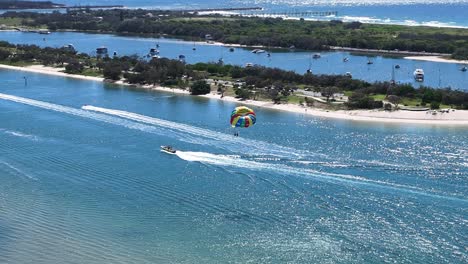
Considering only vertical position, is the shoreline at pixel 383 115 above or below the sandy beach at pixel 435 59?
below

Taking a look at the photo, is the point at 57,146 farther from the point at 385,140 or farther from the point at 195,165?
the point at 385,140

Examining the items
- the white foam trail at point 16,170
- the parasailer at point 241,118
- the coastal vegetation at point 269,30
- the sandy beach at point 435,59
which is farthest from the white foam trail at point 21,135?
the coastal vegetation at point 269,30

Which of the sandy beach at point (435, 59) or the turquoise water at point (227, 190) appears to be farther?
the sandy beach at point (435, 59)

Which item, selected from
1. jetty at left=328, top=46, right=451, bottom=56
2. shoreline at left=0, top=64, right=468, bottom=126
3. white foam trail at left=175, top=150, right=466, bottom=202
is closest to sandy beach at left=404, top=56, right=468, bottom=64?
jetty at left=328, top=46, right=451, bottom=56

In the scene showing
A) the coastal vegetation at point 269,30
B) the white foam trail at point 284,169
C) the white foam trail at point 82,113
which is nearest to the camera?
the white foam trail at point 284,169

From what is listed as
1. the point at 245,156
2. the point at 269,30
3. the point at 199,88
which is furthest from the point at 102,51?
the point at 245,156

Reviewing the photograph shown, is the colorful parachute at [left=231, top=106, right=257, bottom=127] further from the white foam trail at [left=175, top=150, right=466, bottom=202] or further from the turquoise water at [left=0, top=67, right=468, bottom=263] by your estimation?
the white foam trail at [left=175, top=150, right=466, bottom=202]

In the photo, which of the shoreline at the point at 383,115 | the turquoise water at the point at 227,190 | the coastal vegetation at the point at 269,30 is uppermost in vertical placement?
the coastal vegetation at the point at 269,30

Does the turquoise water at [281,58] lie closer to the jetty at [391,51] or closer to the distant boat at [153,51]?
the distant boat at [153,51]
